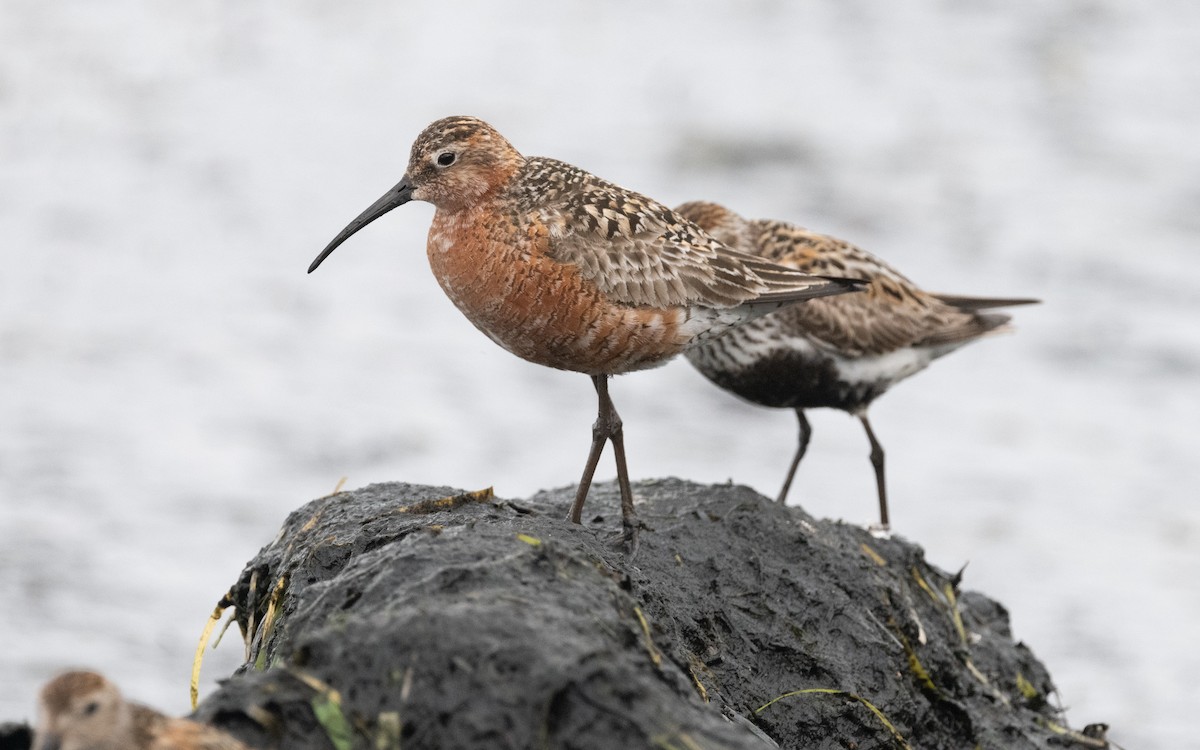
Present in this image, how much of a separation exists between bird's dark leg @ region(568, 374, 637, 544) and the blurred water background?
3.50 meters

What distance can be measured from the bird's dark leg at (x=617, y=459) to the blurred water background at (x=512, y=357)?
350 centimetres

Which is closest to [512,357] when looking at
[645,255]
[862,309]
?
[862,309]

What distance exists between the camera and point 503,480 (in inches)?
440

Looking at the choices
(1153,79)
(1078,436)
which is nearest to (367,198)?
(1078,436)

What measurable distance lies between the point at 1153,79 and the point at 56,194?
1262 centimetres

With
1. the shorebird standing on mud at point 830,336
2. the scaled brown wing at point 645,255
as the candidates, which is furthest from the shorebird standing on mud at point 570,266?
the shorebird standing on mud at point 830,336

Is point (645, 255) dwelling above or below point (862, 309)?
below

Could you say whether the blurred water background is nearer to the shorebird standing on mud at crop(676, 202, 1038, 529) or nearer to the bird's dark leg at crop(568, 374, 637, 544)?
the shorebird standing on mud at crop(676, 202, 1038, 529)

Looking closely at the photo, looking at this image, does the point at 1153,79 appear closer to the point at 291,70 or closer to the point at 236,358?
the point at 291,70

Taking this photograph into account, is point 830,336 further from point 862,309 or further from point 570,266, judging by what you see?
point 570,266

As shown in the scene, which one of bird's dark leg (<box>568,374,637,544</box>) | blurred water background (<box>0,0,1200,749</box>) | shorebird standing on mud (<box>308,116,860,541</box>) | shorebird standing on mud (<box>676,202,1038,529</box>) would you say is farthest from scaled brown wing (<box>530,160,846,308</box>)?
blurred water background (<box>0,0,1200,749</box>)

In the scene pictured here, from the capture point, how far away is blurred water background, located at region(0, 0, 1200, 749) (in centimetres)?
1034

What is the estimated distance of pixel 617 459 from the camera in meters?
6.39

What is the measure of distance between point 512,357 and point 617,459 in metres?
6.73
